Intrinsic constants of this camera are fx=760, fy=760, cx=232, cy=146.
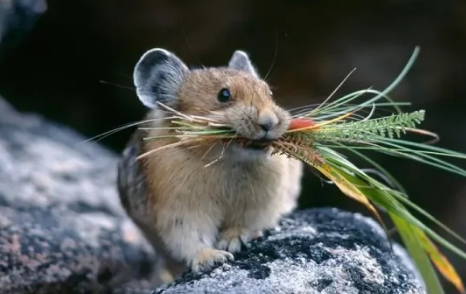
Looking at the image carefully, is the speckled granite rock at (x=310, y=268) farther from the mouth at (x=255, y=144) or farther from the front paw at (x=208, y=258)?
the mouth at (x=255, y=144)

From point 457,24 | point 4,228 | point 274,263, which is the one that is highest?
point 457,24

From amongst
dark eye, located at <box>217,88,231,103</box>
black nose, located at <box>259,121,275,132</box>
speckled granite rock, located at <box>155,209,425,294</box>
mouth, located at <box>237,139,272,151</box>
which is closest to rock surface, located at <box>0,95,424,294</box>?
speckled granite rock, located at <box>155,209,425,294</box>

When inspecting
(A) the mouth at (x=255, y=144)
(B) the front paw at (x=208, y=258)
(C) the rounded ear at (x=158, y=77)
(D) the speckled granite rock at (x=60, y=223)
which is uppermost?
(C) the rounded ear at (x=158, y=77)

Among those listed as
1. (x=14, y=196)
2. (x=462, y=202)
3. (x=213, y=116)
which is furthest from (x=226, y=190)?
(x=462, y=202)

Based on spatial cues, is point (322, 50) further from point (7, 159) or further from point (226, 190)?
point (226, 190)

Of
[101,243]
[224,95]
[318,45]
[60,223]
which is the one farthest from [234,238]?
[318,45]

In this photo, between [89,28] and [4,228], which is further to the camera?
[89,28]

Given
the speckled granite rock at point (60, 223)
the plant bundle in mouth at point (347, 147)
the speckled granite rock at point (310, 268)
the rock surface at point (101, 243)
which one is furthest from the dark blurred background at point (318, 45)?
the plant bundle in mouth at point (347, 147)
